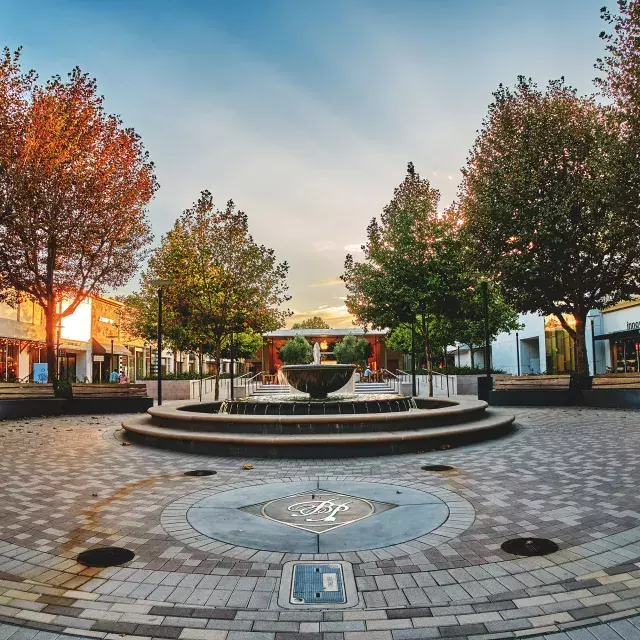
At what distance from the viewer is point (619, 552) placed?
450cm

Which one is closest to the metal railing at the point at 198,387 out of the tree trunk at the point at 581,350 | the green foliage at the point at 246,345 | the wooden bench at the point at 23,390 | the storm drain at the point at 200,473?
the wooden bench at the point at 23,390

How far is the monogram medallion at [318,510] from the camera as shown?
5.43 metres

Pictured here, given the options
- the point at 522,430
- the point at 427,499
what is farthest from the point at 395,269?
the point at 427,499

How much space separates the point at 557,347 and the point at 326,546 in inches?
1724

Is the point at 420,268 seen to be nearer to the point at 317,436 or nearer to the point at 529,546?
the point at 317,436

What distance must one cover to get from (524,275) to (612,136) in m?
5.71

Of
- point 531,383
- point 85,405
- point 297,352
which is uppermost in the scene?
point 297,352

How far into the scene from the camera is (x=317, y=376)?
1457 centimetres

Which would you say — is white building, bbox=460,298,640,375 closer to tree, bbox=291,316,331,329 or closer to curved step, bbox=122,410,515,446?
curved step, bbox=122,410,515,446

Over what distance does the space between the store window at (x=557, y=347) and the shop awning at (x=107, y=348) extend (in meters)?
37.0

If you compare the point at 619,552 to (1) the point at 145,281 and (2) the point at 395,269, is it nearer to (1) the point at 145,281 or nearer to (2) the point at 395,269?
(2) the point at 395,269

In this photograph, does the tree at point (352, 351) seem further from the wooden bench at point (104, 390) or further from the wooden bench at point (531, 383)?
the wooden bench at point (104, 390)

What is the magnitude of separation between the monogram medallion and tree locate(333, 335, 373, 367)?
5140 centimetres

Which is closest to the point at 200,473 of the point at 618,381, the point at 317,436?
the point at 317,436
